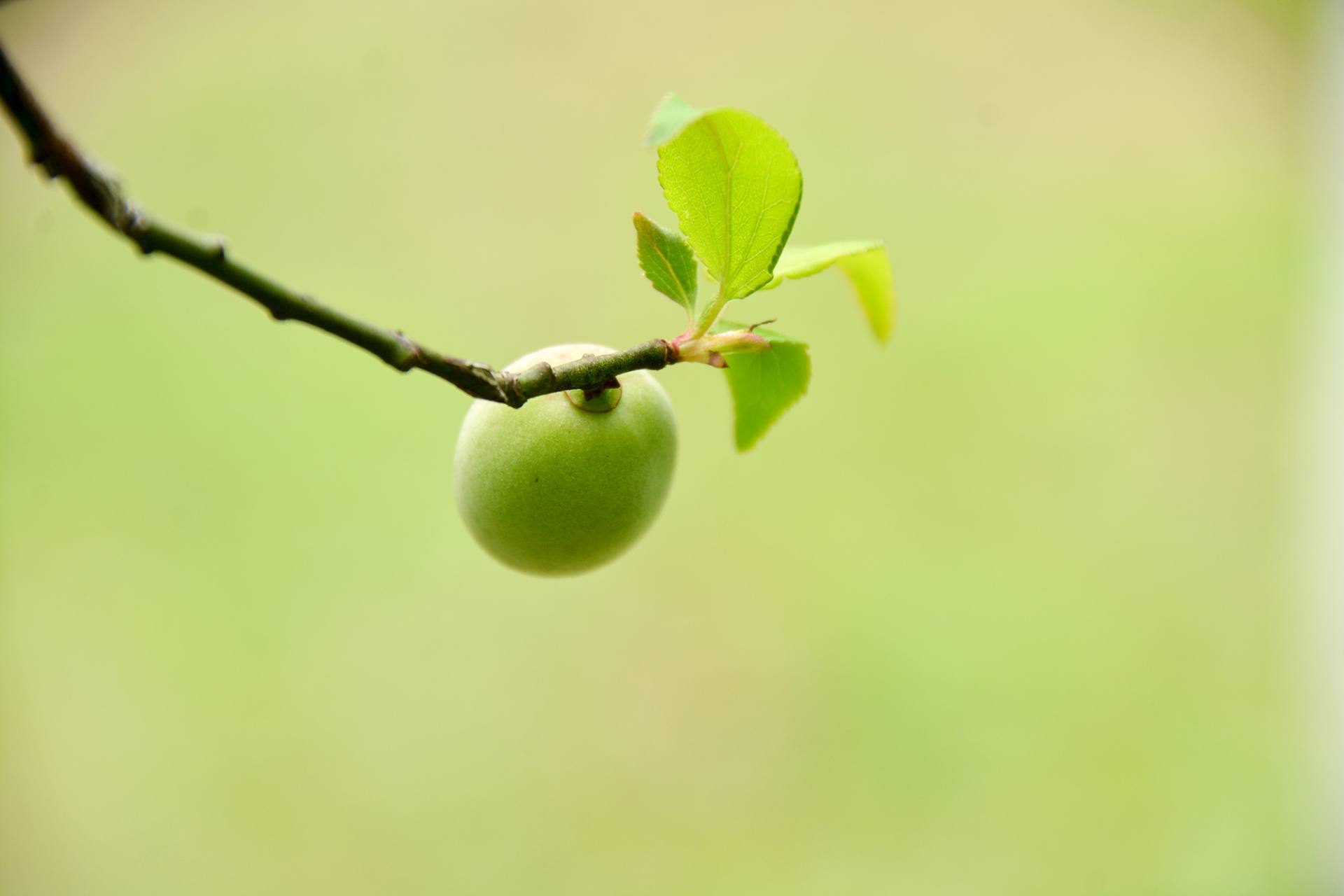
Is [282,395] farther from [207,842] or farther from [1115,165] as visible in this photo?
[1115,165]

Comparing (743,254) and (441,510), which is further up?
(743,254)

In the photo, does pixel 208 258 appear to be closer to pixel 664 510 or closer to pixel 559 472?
pixel 559 472

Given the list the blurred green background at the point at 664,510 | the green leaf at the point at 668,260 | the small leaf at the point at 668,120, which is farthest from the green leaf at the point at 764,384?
the blurred green background at the point at 664,510

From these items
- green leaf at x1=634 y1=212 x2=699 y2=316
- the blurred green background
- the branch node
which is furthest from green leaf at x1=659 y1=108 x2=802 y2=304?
the blurred green background

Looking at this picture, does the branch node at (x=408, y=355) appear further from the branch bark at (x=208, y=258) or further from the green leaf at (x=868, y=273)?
the green leaf at (x=868, y=273)

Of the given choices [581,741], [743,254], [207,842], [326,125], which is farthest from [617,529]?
[326,125]

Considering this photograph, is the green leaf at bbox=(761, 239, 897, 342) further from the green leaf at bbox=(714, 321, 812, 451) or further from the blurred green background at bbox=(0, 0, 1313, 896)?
the blurred green background at bbox=(0, 0, 1313, 896)
